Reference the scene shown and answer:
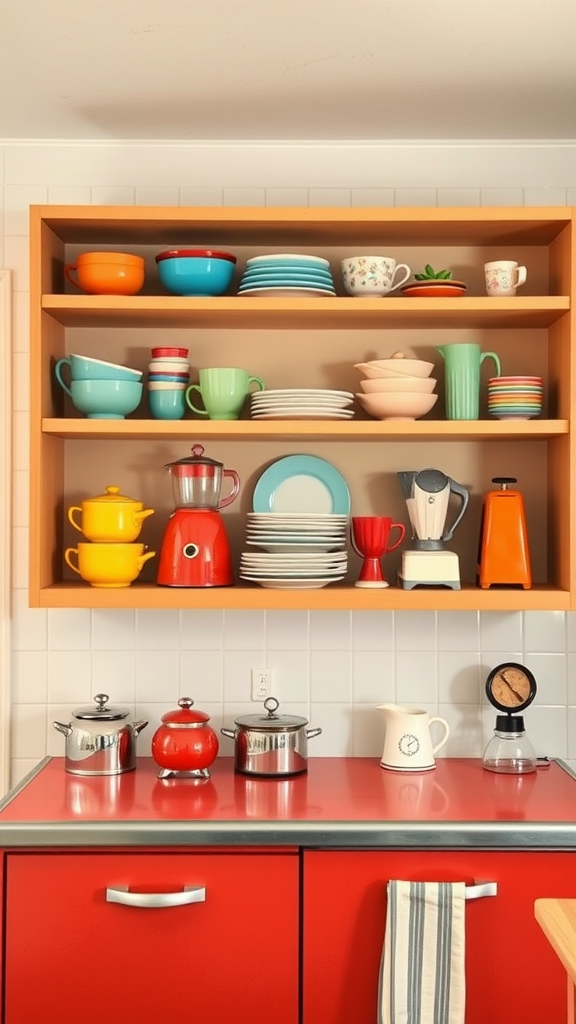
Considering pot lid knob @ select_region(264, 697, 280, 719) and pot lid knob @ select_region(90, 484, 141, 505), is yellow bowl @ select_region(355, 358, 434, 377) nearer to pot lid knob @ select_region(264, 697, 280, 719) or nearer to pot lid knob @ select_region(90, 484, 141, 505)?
pot lid knob @ select_region(90, 484, 141, 505)

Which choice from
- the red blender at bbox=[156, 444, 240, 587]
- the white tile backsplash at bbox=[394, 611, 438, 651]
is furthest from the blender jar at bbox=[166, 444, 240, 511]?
the white tile backsplash at bbox=[394, 611, 438, 651]

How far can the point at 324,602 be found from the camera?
2562 millimetres

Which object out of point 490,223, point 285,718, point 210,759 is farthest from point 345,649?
point 490,223

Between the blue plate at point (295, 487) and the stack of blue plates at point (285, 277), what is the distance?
0.43m

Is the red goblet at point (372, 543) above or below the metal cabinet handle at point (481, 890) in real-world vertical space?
above

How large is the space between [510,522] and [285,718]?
72 centimetres

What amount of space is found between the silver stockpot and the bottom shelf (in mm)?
251

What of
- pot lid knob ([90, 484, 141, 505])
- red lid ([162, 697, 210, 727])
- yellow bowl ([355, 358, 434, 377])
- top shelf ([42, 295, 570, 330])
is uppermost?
top shelf ([42, 295, 570, 330])

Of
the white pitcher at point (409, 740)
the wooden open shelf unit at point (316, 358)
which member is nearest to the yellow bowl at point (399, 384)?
the wooden open shelf unit at point (316, 358)

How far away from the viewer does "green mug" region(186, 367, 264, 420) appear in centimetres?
260

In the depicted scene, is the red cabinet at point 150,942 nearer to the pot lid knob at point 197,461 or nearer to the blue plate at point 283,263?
the pot lid knob at point 197,461

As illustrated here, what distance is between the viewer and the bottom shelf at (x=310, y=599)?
8.36 ft

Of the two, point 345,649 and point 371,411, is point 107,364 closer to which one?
point 371,411

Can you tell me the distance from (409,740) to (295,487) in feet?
2.26
